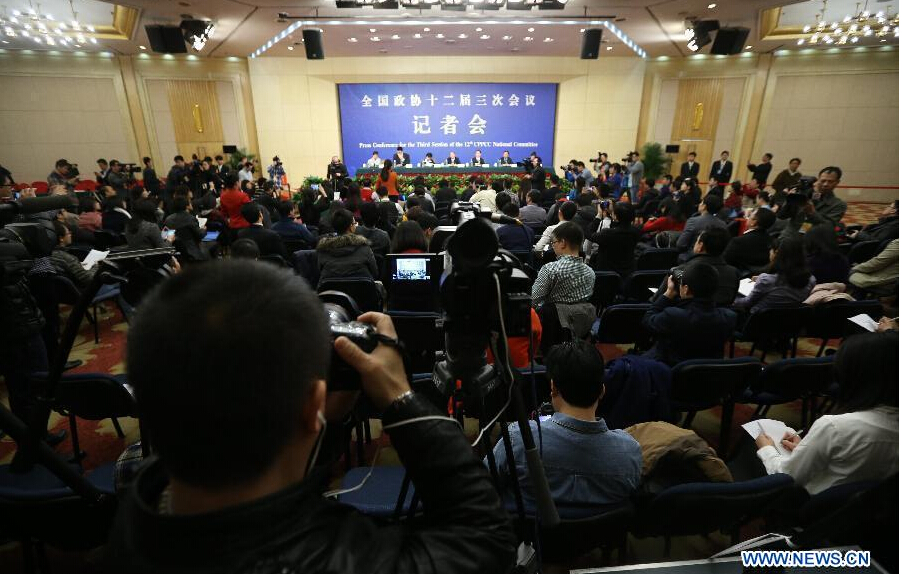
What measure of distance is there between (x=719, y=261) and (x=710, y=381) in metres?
1.33

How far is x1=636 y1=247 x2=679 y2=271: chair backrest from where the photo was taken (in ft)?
15.4

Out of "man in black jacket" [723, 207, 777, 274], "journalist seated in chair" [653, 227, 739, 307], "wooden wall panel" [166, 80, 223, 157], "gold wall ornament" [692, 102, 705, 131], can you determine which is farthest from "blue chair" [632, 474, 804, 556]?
"wooden wall panel" [166, 80, 223, 157]

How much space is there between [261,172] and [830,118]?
54.8 ft

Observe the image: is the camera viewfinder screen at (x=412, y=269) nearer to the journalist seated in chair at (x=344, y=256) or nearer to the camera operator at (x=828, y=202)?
the journalist seated in chair at (x=344, y=256)

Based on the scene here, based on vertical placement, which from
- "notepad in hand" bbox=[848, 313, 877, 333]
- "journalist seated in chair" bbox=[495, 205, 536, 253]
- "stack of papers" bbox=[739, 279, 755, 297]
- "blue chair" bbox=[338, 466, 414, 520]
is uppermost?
"journalist seated in chair" bbox=[495, 205, 536, 253]

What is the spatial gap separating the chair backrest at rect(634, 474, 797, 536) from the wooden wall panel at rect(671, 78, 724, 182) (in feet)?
46.5

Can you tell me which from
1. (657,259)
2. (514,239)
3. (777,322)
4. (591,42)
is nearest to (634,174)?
(591,42)

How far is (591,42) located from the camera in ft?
28.9

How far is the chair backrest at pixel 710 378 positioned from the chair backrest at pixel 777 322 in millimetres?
860

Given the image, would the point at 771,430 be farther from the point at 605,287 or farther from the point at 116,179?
the point at 116,179

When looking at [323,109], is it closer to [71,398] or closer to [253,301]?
[71,398]

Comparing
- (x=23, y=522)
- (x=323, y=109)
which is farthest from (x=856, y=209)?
(x=23, y=522)

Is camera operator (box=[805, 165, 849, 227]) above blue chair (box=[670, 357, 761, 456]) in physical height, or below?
above

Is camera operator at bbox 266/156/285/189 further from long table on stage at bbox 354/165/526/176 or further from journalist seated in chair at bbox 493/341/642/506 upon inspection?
journalist seated in chair at bbox 493/341/642/506
